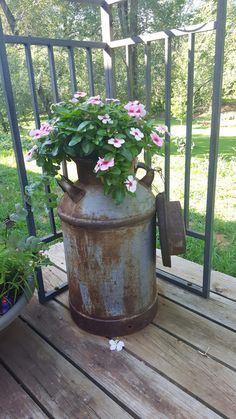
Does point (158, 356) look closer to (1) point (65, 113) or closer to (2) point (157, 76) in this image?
(1) point (65, 113)

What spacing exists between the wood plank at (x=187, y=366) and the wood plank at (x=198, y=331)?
0.02 m

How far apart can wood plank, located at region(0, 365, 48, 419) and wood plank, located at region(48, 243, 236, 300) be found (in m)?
0.79

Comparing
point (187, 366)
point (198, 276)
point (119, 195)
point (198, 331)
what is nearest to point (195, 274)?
point (198, 276)

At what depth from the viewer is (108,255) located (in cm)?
127

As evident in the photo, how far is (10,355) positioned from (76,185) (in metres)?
0.77

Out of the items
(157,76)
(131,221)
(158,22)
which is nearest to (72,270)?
(131,221)

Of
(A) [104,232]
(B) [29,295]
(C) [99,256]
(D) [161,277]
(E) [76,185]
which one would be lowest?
(D) [161,277]

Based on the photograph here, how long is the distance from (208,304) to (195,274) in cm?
24

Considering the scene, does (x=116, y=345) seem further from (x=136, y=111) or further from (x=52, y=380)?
(x=136, y=111)

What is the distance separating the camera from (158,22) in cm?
434

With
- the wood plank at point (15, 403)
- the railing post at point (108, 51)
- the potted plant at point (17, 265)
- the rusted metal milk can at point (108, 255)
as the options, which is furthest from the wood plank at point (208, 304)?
the railing post at point (108, 51)

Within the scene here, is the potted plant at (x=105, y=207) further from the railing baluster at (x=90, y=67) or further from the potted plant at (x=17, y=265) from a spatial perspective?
the railing baluster at (x=90, y=67)

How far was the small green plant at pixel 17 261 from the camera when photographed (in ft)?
4.28

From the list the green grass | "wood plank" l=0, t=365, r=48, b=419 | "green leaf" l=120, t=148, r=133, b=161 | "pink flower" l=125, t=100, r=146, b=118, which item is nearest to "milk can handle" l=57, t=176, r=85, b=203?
"green leaf" l=120, t=148, r=133, b=161
